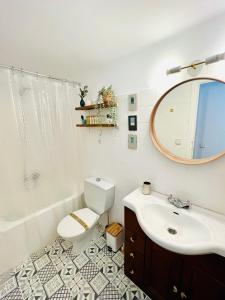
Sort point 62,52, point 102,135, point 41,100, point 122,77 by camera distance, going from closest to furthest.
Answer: point 62,52 → point 122,77 → point 41,100 → point 102,135

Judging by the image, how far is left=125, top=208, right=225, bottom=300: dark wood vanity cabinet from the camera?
85 centimetres

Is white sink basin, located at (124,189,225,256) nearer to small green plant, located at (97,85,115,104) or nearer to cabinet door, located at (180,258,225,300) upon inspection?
cabinet door, located at (180,258,225,300)

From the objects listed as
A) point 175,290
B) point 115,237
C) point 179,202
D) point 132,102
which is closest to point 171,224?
point 179,202

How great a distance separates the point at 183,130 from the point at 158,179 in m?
0.51

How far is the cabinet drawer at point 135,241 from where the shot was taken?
1.22m

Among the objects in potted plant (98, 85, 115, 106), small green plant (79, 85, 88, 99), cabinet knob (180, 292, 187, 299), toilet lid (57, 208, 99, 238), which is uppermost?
small green plant (79, 85, 88, 99)

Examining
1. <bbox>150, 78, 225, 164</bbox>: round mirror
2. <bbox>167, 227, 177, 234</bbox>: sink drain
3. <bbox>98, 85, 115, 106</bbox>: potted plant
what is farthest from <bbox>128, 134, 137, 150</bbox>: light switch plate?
<bbox>167, 227, 177, 234</bbox>: sink drain

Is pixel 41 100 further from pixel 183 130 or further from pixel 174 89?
pixel 183 130

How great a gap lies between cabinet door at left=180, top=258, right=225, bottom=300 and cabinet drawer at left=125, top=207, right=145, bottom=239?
0.36 m

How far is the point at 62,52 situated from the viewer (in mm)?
1364

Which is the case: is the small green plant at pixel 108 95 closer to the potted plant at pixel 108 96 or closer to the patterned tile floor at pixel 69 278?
the potted plant at pixel 108 96

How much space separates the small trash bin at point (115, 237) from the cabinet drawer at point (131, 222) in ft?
1.63

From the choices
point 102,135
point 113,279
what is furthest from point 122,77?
point 113,279

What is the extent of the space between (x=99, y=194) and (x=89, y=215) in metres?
0.29
